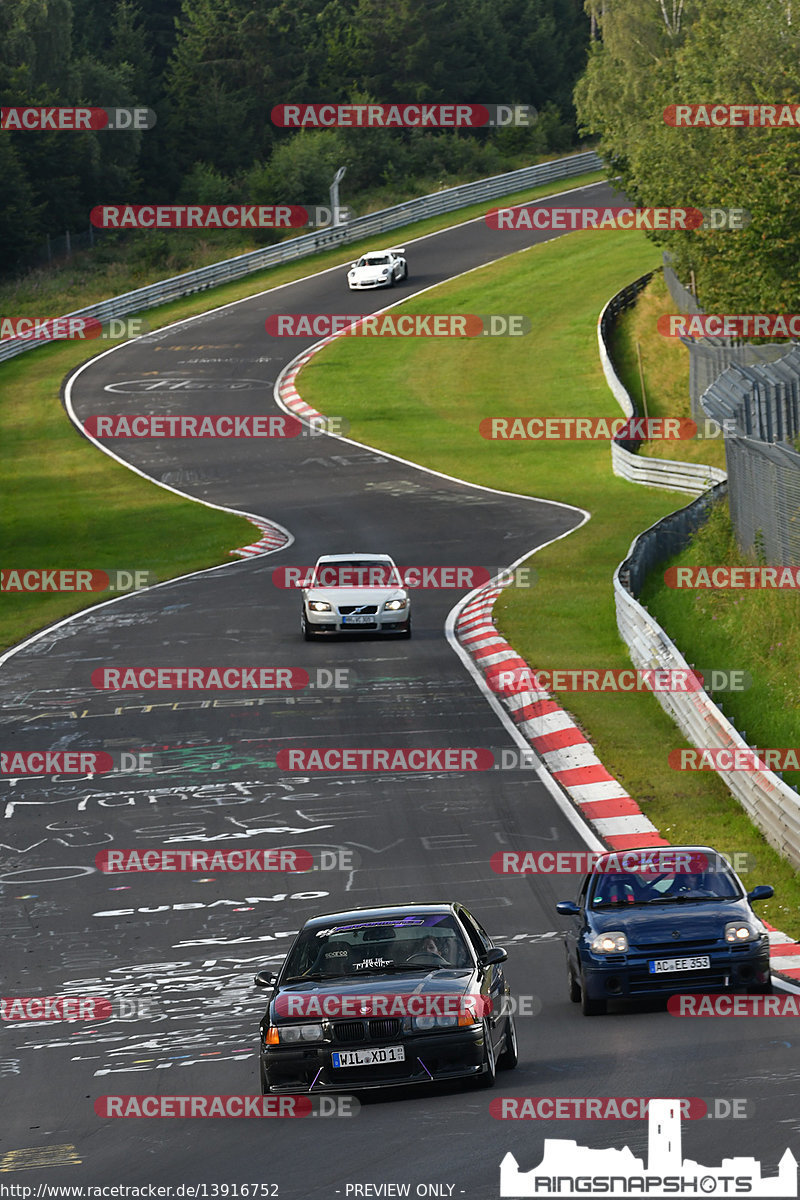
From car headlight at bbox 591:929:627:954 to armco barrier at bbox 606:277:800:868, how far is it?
3.74 metres

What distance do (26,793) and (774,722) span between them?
9703 mm

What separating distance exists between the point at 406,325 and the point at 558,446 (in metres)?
17.2

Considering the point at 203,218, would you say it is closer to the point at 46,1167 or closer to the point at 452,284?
the point at 452,284

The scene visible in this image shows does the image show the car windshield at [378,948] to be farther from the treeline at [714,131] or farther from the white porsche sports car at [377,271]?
the white porsche sports car at [377,271]

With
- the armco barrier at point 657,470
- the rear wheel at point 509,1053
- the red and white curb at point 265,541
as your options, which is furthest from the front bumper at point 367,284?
the rear wheel at point 509,1053

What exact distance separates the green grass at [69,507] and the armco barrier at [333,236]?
3.53 ft

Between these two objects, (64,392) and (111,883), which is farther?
(64,392)

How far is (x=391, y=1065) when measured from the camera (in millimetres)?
10055

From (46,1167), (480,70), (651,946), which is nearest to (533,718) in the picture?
(651,946)

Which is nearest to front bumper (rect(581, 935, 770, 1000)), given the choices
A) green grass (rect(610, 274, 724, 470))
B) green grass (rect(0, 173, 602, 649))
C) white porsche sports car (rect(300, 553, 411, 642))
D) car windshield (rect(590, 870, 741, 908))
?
car windshield (rect(590, 870, 741, 908))

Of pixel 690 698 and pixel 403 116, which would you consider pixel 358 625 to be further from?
pixel 403 116

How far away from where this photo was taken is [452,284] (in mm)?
71938

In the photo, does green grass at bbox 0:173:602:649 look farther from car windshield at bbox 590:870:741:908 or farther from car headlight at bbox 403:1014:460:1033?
car headlight at bbox 403:1014:460:1033

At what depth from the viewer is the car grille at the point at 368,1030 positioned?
33.1 feet
